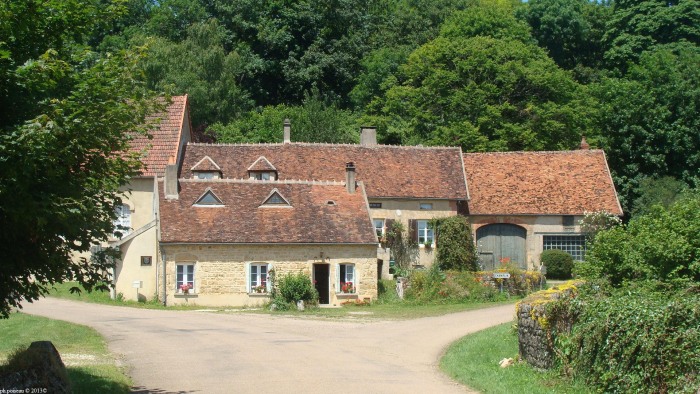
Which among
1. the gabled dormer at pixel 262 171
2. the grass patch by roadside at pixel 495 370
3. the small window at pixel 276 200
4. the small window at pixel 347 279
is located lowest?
the grass patch by roadside at pixel 495 370

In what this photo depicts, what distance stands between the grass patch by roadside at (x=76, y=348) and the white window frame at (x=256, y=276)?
335 inches

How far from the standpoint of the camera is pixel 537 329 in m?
16.8

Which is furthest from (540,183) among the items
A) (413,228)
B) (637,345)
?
(637,345)

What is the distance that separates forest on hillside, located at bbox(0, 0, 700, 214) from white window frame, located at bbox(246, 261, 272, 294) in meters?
12.6

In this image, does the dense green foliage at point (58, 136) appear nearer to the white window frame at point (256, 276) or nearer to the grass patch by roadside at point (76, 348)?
the grass patch by roadside at point (76, 348)

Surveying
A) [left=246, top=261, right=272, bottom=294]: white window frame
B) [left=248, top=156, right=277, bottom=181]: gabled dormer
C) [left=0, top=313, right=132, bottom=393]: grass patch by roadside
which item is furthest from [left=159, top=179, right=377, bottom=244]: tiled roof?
[left=0, top=313, right=132, bottom=393]: grass patch by roadside

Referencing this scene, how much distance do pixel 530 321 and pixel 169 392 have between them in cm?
681

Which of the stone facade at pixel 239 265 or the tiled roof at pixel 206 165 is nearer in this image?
the stone facade at pixel 239 265

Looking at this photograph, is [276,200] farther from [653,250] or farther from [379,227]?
[653,250]

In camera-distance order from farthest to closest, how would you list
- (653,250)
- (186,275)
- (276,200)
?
(276,200) < (186,275) < (653,250)

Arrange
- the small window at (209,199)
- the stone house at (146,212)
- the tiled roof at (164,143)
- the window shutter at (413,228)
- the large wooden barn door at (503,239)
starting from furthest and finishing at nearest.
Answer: the large wooden barn door at (503,239) < the window shutter at (413,228) < the tiled roof at (164,143) < the small window at (209,199) < the stone house at (146,212)

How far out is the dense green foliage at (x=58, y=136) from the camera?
11.3m

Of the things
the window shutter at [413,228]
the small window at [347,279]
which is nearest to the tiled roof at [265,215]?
the small window at [347,279]

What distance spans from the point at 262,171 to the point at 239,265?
24.7 feet
